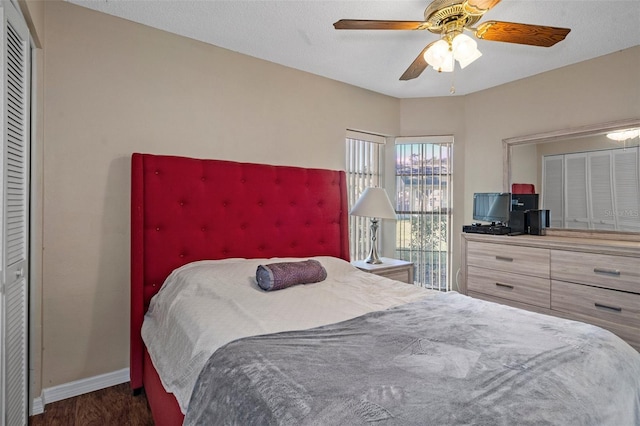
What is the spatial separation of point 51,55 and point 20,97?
0.60 metres

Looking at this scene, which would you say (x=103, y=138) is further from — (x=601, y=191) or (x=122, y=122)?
(x=601, y=191)

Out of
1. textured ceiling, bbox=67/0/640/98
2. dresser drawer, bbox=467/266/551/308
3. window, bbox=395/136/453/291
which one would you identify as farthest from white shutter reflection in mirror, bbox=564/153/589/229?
window, bbox=395/136/453/291

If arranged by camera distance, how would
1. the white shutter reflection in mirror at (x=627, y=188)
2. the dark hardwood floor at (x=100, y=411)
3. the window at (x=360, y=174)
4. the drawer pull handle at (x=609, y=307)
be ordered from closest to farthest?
1. the dark hardwood floor at (x=100, y=411)
2. the drawer pull handle at (x=609, y=307)
3. the white shutter reflection in mirror at (x=627, y=188)
4. the window at (x=360, y=174)

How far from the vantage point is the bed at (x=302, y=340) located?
918 mm

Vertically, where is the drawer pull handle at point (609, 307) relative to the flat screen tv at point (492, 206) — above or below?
below

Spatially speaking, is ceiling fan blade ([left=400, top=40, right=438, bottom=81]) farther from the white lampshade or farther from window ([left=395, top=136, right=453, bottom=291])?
window ([left=395, top=136, right=453, bottom=291])

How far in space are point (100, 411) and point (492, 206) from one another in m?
3.45

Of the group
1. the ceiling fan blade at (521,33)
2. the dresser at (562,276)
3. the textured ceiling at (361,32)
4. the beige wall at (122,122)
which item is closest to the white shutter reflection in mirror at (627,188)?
the dresser at (562,276)

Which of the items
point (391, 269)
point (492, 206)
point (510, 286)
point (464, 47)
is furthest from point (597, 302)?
point (464, 47)

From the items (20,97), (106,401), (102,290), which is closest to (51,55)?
(20,97)

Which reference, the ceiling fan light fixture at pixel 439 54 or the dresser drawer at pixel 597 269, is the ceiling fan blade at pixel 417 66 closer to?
the ceiling fan light fixture at pixel 439 54

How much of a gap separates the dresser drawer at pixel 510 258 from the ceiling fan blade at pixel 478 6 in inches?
78.1

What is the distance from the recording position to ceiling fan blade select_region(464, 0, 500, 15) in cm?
149

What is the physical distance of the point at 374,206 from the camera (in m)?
3.13
